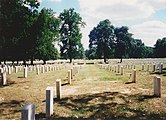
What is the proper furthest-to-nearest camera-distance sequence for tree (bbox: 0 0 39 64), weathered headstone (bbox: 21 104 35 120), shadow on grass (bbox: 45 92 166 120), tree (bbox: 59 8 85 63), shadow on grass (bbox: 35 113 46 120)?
tree (bbox: 59 8 85 63) → tree (bbox: 0 0 39 64) → shadow on grass (bbox: 45 92 166 120) → shadow on grass (bbox: 35 113 46 120) → weathered headstone (bbox: 21 104 35 120)

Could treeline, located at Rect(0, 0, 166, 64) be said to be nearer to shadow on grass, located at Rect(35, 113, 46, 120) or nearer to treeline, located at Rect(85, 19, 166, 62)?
treeline, located at Rect(85, 19, 166, 62)

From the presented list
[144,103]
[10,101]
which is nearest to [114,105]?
[144,103]

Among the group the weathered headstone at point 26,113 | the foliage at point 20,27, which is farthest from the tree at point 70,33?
the weathered headstone at point 26,113

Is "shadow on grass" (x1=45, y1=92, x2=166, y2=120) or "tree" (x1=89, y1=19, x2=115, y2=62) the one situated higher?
"tree" (x1=89, y1=19, x2=115, y2=62)

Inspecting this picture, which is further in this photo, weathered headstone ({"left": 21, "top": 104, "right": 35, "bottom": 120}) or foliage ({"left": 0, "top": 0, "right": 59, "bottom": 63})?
foliage ({"left": 0, "top": 0, "right": 59, "bottom": 63})

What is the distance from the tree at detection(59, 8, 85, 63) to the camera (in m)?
88.2

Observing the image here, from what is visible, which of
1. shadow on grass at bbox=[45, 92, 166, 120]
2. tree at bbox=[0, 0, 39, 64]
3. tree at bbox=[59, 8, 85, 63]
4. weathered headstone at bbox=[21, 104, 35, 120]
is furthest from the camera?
tree at bbox=[59, 8, 85, 63]

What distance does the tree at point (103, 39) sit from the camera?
98125 millimetres

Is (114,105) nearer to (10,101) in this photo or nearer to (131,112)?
(131,112)

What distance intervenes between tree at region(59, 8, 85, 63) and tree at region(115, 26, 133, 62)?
54.6 ft

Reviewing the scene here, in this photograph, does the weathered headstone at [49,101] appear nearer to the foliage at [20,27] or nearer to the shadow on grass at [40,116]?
the shadow on grass at [40,116]

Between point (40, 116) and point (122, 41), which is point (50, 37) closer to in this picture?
point (40, 116)

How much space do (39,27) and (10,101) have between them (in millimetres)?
15047

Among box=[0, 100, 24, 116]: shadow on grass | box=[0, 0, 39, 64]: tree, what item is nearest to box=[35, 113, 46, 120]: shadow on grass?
box=[0, 100, 24, 116]: shadow on grass
